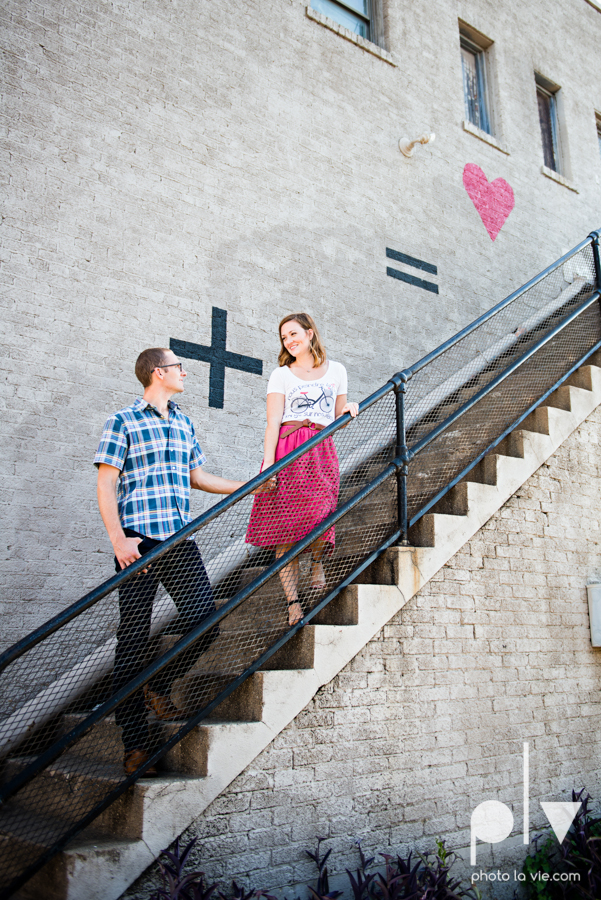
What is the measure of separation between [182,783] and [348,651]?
0.97 m

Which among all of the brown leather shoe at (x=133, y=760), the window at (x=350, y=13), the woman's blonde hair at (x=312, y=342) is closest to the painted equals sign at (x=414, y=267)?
the window at (x=350, y=13)

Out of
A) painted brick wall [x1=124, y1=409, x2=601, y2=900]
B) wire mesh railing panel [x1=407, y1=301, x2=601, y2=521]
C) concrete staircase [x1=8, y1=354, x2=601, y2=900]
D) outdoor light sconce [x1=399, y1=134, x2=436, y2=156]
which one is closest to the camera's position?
concrete staircase [x1=8, y1=354, x2=601, y2=900]

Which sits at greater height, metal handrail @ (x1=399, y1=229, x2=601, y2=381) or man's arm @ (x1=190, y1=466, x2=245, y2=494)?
metal handrail @ (x1=399, y1=229, x2=601, y2=381)

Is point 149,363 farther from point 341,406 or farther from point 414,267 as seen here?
point 414,267

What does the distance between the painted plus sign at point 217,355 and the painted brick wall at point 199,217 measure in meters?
0.07

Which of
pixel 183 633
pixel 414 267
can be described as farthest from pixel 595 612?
pixel 414 267

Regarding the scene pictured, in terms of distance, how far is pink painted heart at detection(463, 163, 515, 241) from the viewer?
7.56 metres

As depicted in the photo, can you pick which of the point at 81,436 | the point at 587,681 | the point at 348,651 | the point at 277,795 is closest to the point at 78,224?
the point at 81,436

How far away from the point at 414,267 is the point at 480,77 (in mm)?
3411

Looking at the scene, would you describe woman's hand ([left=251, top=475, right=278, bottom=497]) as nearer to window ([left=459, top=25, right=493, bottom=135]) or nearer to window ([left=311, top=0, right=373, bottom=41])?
window ([left=311, top=0, right=373, bottom=41])

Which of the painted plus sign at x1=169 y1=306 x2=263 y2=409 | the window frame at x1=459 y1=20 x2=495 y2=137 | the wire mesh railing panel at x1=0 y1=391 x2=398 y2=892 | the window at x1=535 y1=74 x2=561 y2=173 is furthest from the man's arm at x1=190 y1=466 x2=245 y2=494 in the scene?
the window at x1=535 y1=74 x2=561 y2=173

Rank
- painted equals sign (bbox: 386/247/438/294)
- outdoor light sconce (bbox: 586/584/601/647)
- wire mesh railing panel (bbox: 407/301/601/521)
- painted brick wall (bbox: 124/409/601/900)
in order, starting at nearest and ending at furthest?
painted brick wall (bbox: 124/409/601/900)
wire mesh railing panel (bbox: 407/301/601/521)
outdoor light sconce (bbox: 586/584/601/647)
painted equals sign (bbox: 386/247/438/294)

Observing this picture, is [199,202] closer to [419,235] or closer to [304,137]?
→ [304,137]

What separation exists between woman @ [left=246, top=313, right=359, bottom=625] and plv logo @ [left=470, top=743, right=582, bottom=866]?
5.46ft
